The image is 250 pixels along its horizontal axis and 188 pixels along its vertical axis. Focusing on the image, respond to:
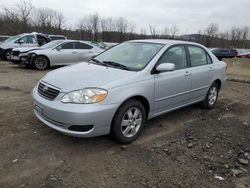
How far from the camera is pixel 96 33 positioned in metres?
56.5

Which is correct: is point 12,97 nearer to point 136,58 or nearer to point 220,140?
point 136,58

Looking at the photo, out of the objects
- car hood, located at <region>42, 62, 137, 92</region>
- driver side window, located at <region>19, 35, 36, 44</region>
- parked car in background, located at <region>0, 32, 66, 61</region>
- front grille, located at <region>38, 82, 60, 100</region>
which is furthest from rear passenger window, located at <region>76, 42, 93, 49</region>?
front grille, located at <region>38, 82, 60, 100</region>

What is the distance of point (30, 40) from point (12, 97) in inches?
387

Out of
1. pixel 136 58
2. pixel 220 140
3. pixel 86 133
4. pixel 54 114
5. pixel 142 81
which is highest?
pixel 136 58

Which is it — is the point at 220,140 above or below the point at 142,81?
below

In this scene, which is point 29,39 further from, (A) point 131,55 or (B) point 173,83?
(B) point 173,83

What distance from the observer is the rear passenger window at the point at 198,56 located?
5371 mm

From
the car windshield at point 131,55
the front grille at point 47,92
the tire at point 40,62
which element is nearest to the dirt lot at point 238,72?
the car windshield at point 131,55

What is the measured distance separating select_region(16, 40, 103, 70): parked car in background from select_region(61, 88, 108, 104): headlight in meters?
8.67

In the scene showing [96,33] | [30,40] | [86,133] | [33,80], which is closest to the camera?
[86,133]

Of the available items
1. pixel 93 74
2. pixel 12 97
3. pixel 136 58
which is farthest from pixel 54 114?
pixel 12 97

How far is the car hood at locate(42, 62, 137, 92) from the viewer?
372 centimetres

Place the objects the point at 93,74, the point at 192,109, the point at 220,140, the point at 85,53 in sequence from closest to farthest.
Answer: the point at 93,74
the point at 220,140
the point at 192,109
the point at 85,53

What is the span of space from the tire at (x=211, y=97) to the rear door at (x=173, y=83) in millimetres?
938
